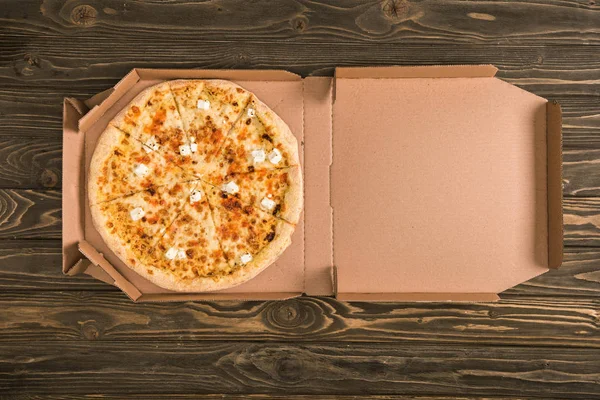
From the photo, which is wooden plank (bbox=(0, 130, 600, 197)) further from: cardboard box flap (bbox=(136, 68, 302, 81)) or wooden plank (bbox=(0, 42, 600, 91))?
cardboard box flap (bbox=(136, 68, 302, 81))

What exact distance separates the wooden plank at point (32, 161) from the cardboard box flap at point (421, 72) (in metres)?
1.79

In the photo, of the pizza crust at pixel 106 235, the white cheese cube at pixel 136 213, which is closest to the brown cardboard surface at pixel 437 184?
the white cheese cube at pixel 136 213

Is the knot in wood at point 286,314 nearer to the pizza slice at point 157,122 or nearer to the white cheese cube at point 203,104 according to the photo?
the pizza slice at point 157,122

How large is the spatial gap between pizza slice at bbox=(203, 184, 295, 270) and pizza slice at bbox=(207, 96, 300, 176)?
176 millimetres

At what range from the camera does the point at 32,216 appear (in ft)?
8.52

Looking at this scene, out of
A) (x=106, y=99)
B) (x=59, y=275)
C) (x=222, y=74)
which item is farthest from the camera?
(x=59, y=275)

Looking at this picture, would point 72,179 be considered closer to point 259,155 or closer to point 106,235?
point 106,235

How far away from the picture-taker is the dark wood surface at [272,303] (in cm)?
260

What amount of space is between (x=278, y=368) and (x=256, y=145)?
1355 mm

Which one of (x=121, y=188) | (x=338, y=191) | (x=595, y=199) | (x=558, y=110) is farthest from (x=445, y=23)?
(x=121, y=188)

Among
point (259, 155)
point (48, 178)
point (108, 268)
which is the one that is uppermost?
point (259, 155)

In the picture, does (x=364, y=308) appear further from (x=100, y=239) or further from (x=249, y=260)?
(x=100, y=239)

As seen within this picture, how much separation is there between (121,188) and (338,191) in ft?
4.13

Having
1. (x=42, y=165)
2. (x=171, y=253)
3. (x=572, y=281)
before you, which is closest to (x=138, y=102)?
(x=42, y=165)
